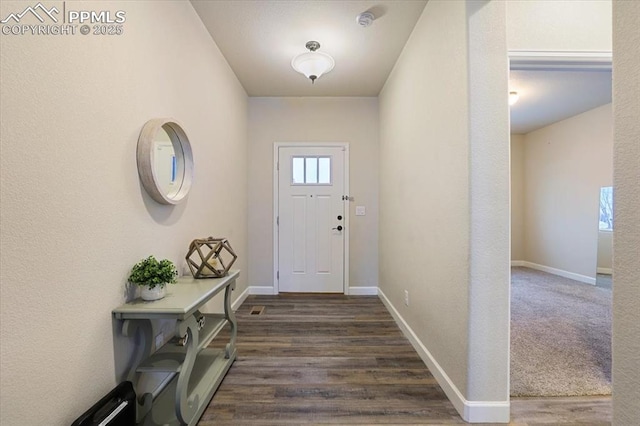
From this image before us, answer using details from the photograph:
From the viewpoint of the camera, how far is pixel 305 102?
372 centimetres

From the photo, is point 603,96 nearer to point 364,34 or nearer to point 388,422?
point 364,34

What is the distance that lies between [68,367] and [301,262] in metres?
2.86

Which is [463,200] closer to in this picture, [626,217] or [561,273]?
[626,217]

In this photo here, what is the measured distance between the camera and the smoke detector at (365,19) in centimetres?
211

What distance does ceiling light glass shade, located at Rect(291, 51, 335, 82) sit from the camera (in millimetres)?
2291

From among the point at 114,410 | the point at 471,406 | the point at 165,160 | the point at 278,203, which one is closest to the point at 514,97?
the point at 278,203

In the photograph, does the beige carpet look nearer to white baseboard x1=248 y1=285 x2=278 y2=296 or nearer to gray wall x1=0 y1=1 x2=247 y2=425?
gray wall x1=0 y1=1 x2=247 y2=425

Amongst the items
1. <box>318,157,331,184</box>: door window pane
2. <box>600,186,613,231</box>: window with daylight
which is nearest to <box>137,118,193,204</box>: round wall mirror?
<box>318,157,331,184</box>: door window pane

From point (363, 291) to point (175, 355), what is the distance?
8.90 ft

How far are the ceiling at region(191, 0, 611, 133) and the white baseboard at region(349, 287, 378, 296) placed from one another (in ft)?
8.74

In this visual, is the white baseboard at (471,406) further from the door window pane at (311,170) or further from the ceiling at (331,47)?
the door window pane at (311,170)

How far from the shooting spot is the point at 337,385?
1793mm

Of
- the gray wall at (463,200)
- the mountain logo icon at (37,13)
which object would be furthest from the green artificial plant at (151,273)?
the gray wall at (463,200)

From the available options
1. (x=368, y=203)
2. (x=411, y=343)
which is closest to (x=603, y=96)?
(x=368, y=203)
